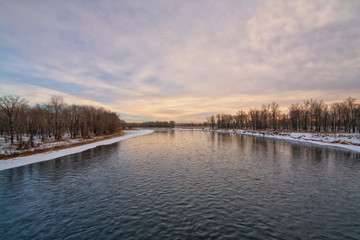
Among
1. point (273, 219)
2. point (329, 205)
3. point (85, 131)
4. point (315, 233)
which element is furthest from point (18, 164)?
point (85, 131)

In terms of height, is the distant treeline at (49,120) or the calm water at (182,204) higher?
the distant treeline at (49,120)

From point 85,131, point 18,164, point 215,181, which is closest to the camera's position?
point 215,181

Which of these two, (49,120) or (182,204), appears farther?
(49,120)

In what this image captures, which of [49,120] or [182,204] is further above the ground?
[49,120]

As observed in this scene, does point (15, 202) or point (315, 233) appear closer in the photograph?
point (315, 233)

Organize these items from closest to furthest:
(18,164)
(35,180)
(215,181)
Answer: (215,181)
(35,180)
(18,164)

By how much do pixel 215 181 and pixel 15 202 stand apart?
13.5m

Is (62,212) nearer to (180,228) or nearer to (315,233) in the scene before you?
(180,228)

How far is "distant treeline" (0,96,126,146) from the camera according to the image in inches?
1662

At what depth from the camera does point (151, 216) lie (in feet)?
26.2

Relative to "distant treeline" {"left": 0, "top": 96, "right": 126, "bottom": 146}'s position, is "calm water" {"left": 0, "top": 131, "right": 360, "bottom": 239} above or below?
below

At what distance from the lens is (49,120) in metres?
56.2

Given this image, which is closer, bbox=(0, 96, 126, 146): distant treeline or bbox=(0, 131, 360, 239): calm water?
bbox=(0, 131, 360, 239): calm water

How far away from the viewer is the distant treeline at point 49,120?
42.2 metres
